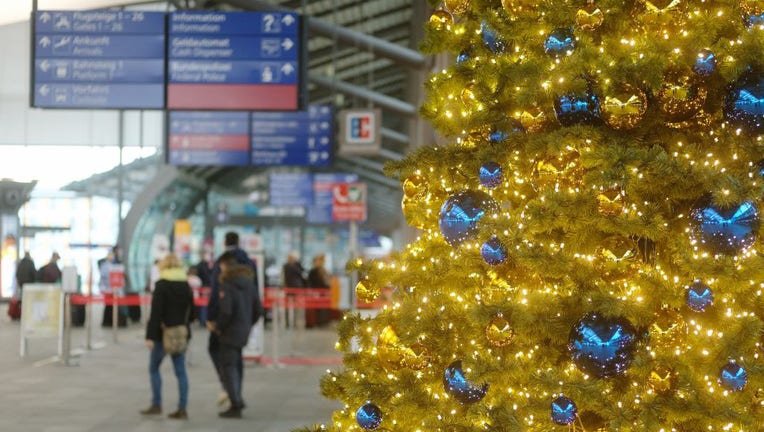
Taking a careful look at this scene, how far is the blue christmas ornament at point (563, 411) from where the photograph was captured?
4.30m

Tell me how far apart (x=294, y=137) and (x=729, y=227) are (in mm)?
19966

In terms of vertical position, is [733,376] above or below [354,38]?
below

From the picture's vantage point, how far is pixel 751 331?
13.8 feet

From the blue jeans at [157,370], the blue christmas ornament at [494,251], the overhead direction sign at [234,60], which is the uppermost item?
the overhead direction sign at [234,60]

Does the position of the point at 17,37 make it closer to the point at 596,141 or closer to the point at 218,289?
the point at 218,289

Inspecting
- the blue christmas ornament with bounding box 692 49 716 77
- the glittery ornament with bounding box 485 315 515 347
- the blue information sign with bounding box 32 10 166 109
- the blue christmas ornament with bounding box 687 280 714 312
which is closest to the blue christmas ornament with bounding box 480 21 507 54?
the blue christmas ornament with bounding box 692 49 716 77

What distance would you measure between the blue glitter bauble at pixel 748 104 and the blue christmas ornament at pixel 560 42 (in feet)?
2.03

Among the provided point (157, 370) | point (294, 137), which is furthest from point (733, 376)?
point (294, 137)

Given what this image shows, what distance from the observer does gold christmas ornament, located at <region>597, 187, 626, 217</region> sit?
4336 mm

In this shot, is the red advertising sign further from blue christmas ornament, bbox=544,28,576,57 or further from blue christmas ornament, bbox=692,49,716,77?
blue christmas ornament, bbox=692,49,716,77

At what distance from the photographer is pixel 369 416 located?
4.82m

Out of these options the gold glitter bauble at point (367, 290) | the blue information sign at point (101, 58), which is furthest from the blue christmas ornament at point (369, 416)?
the blue information sign at point (101, 58)

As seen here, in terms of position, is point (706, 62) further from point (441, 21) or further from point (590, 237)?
point (441, 21)

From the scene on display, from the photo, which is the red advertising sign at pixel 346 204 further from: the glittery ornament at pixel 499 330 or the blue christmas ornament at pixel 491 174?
the glittery ornament at pixel 499 330
